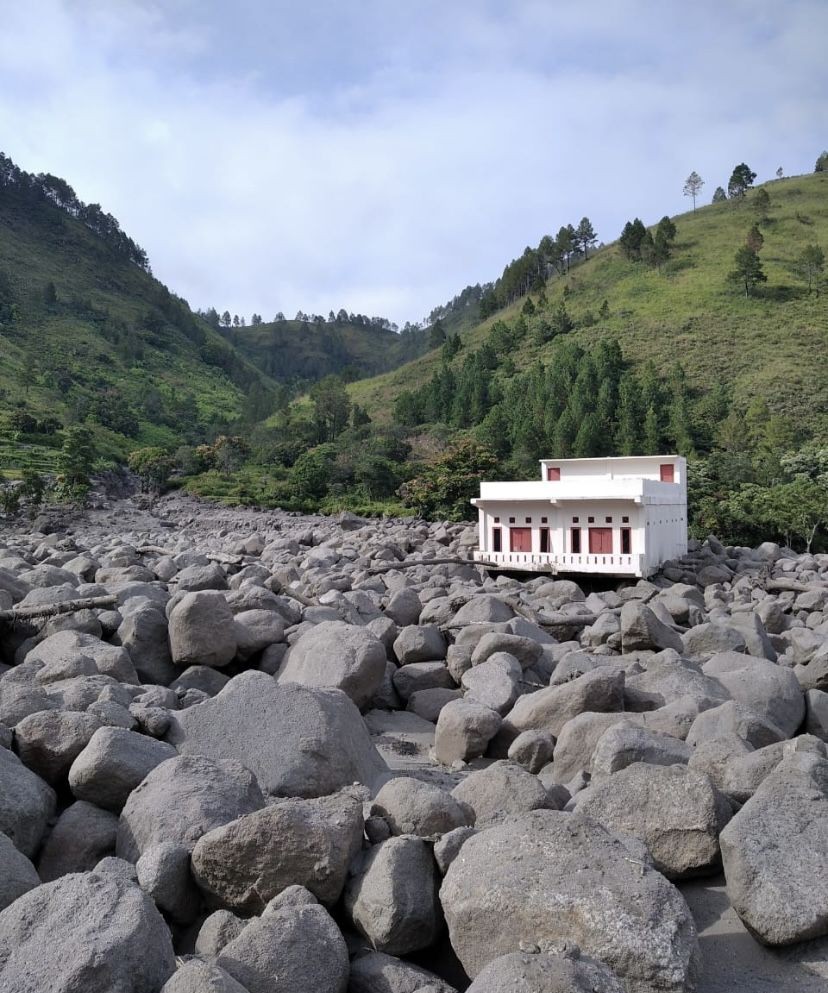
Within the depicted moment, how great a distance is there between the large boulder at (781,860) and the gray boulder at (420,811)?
1.79 meters

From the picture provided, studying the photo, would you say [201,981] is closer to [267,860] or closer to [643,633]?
[267,860]

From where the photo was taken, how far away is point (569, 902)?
4324mm

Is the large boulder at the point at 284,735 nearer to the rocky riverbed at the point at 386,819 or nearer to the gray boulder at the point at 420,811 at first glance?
the rocky riverbed at the point at 386,819

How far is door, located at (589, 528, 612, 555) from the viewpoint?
2895cm

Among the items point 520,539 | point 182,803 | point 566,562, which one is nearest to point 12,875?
point 182,803

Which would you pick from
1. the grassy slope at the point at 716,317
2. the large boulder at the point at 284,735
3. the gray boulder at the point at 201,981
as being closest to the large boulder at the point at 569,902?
the gray boulder at the point at 201,981

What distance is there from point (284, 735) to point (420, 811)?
6.75 feet

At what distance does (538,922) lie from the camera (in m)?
4.35

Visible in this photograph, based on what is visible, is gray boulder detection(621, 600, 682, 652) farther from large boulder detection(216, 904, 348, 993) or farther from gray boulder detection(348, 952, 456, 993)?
large boulder detection(216, 904, 348, 993)

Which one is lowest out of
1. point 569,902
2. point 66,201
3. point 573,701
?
point 573,701

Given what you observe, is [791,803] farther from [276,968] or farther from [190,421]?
[190,421]

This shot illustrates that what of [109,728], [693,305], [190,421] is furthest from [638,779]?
[190,421]

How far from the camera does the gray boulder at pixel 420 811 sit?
572 centimetres

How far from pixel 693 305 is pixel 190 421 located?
55.0 metres
